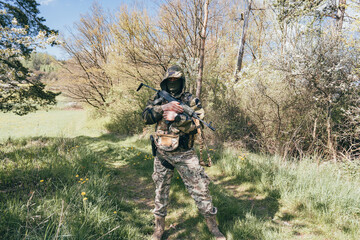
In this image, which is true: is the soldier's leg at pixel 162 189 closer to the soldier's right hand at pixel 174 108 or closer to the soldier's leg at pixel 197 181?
the soldier's leg at pixel 197 181

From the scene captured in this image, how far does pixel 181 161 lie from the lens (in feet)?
7.32

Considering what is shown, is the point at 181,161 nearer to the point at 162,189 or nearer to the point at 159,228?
the point at 162,189

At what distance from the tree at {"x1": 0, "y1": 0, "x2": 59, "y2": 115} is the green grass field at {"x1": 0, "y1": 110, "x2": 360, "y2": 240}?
2.14 metres

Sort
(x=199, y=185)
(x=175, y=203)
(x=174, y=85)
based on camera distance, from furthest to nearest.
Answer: (x=175, y=203) → (x=174, y=85) → (x=199, y=185)

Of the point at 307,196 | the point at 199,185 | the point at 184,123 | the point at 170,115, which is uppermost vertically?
the point at 170,115

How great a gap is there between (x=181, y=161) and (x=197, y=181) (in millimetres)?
313

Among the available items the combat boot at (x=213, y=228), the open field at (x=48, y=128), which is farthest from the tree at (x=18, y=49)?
the combat boot at (x=213, y=228)

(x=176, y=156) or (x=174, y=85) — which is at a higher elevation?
(x=174, y=85)

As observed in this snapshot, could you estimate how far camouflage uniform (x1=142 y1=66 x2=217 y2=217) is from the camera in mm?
2170

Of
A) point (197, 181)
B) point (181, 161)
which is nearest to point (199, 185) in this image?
point (197, 181)

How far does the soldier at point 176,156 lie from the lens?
7.13 feet

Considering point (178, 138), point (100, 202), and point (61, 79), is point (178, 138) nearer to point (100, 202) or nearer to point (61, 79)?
point (100, 202)

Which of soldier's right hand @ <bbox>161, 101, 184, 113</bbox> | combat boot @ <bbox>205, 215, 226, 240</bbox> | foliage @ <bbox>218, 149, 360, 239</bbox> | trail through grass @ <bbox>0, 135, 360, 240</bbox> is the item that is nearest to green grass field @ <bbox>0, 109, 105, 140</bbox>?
trail through grass @ <bbox>0, 135, 360, 240</bbox>

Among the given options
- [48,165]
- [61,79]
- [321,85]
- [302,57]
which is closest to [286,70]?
[302,57]
